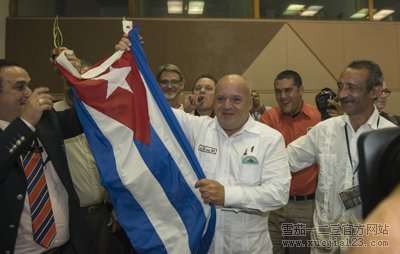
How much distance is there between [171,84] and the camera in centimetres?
299

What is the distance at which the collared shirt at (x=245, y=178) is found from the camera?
1.95m

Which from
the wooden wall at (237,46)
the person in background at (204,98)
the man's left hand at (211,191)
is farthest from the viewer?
the wooden wall at (237,46)

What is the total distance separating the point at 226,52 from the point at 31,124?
3.90m

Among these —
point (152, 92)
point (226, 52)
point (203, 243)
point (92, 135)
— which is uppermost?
point (226, 52)

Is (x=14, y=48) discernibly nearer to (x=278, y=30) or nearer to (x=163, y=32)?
(x=163, y=32)

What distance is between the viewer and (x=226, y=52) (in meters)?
5.43

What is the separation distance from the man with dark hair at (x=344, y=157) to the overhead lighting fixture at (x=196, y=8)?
360 centimetres

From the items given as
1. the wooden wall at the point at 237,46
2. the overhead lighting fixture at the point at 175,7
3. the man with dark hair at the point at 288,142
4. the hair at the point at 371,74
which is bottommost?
the man with dark hair at the point at 288,142

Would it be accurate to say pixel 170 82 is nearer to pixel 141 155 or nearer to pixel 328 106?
pixel 141 155

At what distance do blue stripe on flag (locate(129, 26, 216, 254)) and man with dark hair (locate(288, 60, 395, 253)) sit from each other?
0.62 m

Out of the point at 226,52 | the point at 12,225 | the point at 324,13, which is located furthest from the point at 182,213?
the point at 324,13

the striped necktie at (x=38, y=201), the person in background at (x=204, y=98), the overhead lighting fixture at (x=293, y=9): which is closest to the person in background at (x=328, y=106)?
the person in background at (x=204, y=98)

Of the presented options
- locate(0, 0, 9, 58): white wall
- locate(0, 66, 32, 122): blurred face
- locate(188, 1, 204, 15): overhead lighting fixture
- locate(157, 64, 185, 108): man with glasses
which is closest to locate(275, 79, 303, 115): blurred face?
locate(157, 64, 185, 108): man with glasses

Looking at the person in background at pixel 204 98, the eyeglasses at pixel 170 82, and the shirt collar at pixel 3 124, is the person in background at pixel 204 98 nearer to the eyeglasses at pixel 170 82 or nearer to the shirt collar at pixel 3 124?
the eyeglasses at pixel 170 82
